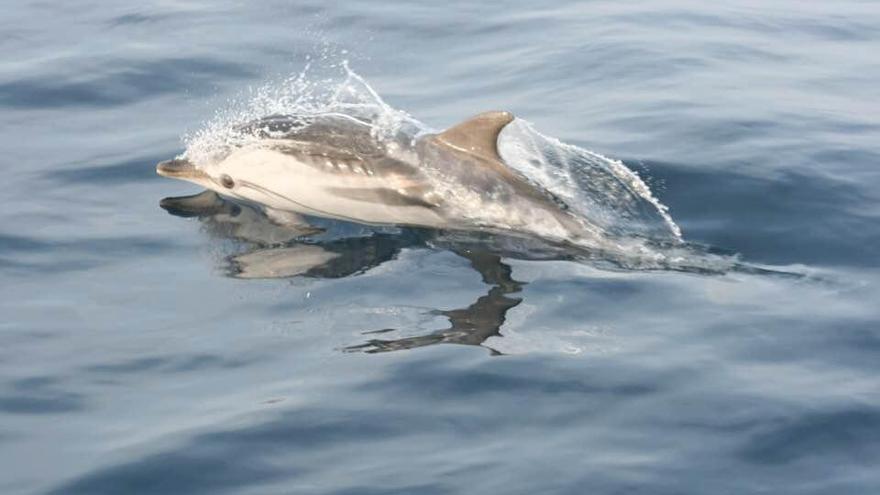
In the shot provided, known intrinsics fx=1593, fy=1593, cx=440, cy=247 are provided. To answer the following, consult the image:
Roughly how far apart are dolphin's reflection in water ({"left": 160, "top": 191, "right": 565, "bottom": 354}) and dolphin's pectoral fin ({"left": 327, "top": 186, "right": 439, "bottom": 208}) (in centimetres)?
20

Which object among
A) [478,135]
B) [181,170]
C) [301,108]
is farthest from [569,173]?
[181,170]

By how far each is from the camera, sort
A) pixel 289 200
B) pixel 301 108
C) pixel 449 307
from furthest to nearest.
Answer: pixel 301 108 < pixel 289 200 < pixel 449 307

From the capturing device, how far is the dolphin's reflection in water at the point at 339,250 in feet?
32.4

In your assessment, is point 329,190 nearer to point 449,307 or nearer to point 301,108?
point 301,108

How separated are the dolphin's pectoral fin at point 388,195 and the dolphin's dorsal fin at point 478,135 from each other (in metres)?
0.42

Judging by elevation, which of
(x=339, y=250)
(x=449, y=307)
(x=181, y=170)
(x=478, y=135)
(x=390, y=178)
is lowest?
(x=449, y=307)

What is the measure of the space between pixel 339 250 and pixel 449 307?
139 cm

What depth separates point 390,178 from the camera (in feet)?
36.8

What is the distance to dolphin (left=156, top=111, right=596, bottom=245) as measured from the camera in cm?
1101

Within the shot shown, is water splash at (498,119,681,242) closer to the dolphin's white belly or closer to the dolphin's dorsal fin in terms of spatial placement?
the dolphin's dorsal fin

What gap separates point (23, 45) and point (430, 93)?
477 centimetres

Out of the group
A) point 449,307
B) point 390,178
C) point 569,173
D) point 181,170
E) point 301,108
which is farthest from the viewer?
point 301,108

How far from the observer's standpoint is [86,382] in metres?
8.83

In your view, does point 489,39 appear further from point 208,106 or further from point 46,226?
point 46,226
